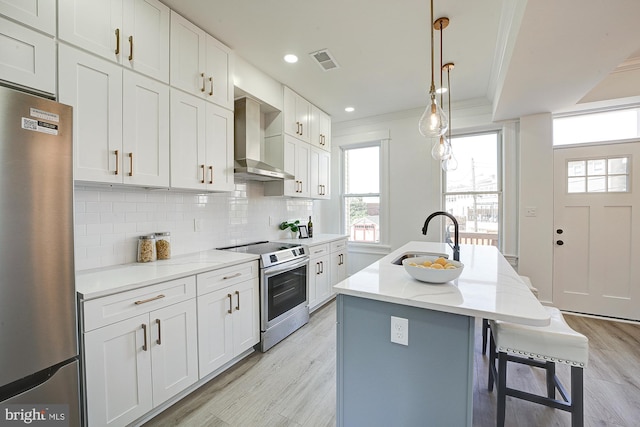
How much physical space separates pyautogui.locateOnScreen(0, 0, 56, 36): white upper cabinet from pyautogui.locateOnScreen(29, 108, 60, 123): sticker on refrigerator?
0.59 metres

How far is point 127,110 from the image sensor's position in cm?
179

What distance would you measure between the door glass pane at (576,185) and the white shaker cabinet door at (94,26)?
4743 mm

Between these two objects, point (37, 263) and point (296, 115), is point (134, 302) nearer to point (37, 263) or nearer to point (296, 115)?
point (37, 263)

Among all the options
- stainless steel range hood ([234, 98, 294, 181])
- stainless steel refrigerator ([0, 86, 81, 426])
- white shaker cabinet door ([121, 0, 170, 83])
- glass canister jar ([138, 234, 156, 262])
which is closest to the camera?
stainless steel refrigerator ([0, 86, 81, 426])

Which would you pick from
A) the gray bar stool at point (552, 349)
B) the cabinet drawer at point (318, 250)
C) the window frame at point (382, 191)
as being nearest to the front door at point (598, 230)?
the window frame at point (382, 191)

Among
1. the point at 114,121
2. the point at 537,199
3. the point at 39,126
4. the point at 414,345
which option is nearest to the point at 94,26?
the point at 114,121

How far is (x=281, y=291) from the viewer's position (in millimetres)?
2695

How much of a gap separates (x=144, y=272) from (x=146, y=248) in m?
0.38

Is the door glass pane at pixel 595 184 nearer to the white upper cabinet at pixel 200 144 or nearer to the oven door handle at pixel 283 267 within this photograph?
the oven door handle at pixel 283 267

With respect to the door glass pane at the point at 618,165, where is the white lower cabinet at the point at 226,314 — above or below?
below

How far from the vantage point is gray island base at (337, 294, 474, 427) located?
1.17 m

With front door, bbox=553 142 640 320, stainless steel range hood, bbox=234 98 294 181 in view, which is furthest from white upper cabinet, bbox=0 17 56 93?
front door, bbox=553 142 640 320

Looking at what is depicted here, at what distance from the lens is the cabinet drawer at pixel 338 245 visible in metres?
3.84

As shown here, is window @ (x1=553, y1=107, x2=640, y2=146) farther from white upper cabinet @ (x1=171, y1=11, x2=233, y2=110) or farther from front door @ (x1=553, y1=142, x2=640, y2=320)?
white upper cabinet @ (x1=171, y1=11, x2=233, y2=110)
